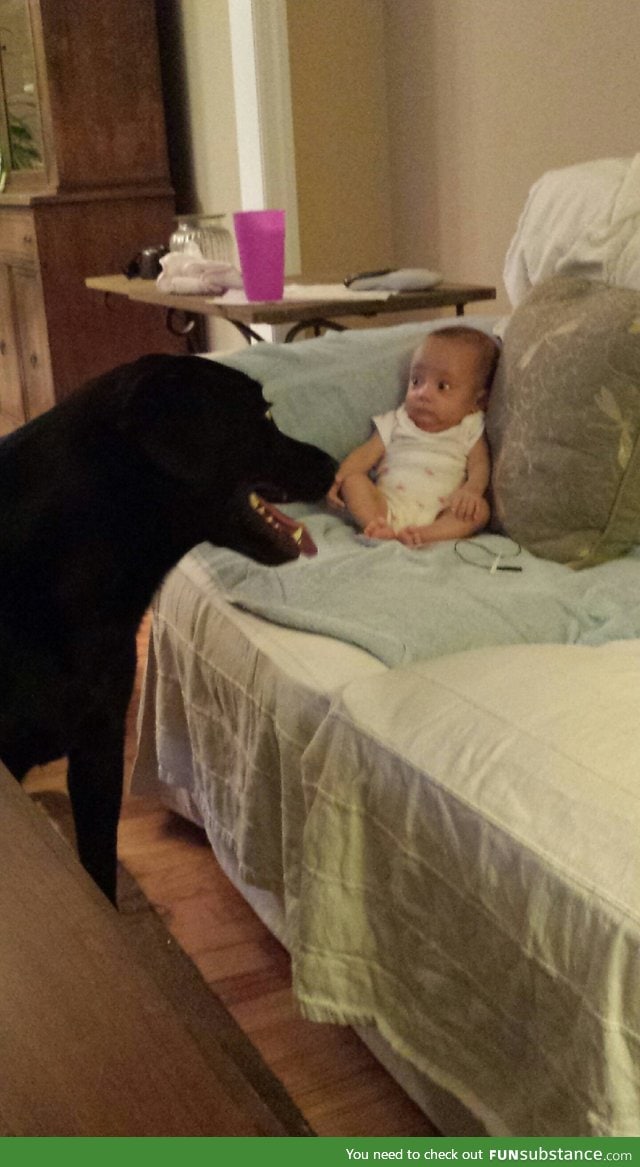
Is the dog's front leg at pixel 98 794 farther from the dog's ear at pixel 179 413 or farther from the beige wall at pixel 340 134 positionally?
the beige wall at pixel 340 134

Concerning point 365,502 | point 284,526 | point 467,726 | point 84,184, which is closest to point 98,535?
point 284,526

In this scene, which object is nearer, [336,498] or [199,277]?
[336,498]

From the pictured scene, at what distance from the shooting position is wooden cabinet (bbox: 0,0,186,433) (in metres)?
3.40

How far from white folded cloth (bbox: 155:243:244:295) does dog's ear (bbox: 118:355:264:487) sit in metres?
1.09

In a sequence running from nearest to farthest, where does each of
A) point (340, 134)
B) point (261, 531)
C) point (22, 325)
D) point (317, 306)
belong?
point (261, 531) < point (317, 306) < point (340, 134) < point (22, 325)

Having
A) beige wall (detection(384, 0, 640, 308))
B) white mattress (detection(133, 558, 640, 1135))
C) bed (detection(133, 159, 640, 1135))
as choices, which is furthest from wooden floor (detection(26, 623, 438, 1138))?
beige wall (detection(384, 0, 640, 308))

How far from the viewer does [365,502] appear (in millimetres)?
1726

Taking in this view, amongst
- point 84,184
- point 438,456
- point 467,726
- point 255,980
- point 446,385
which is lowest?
point 255,980

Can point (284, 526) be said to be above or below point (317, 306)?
below

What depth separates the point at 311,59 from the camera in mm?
3082

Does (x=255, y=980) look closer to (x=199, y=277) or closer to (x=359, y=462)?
(x=359, y=462)

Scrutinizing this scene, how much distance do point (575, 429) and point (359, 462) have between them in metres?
0.40

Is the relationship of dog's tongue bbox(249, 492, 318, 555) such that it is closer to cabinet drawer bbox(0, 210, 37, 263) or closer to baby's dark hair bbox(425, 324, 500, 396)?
baby's dark hair bbox(425, 324, 500, 396)

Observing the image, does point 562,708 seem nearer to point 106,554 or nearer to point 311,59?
point 106,554
